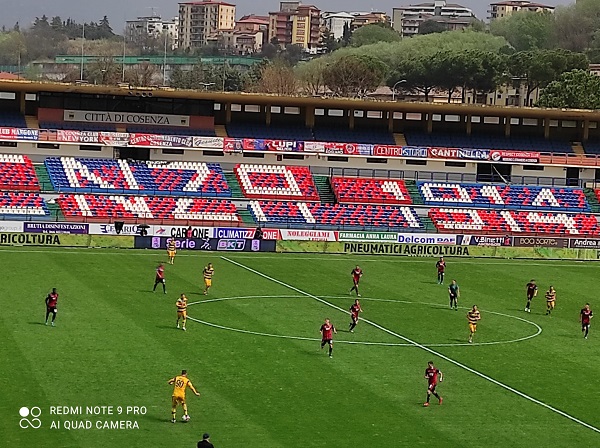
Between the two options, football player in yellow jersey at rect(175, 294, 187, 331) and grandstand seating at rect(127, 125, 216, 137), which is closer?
football player in yellow jersey at rect(175, 294, 187, 331)

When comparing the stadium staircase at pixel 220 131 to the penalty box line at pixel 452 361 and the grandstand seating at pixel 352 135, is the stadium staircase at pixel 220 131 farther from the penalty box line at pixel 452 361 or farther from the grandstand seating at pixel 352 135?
the penalty box line at pixel 452 361

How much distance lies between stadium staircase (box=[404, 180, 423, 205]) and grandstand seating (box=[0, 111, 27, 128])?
2680 cm

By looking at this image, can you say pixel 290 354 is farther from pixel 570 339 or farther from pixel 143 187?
pixel 143 187

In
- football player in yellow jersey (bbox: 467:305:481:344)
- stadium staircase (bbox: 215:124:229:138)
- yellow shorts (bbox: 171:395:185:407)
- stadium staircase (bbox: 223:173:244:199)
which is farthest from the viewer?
stadium staircase (bbox: 215:124:229:138)

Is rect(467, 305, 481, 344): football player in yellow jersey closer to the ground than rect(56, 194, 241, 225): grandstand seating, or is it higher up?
closer to the ground

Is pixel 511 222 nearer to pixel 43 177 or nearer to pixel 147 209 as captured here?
pixel 147 209

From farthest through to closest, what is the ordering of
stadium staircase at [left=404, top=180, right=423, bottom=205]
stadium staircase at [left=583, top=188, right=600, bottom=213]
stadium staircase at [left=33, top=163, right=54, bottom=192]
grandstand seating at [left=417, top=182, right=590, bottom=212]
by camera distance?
stadium staircase at [left=583, top=188, right=600, bottom=213]
grandstand seating at [left=417, top=182, right=590, bottom=212]
stadium staircase at [left=404, top=180, right=423, bottom=205]
stadium staircase at [left=33, top=163, right=54, bottom=192]

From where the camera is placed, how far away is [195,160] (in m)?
84.2

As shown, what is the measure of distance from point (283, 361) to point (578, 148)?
58607 millimetres

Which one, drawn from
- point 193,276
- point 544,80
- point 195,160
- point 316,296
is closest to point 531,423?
point 316,296

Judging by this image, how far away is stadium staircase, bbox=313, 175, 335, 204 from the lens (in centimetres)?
8012

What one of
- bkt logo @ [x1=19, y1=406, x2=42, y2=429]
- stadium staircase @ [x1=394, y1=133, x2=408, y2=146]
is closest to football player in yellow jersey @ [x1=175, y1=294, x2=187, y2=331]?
bkt logo @ [x1=19, y1=406, x2=42, y2=429]

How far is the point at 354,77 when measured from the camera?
169 meters

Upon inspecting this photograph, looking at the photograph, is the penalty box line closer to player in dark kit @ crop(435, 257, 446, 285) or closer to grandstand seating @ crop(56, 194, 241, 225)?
player in dark kit @ crop(435, 257, 446, 285)
